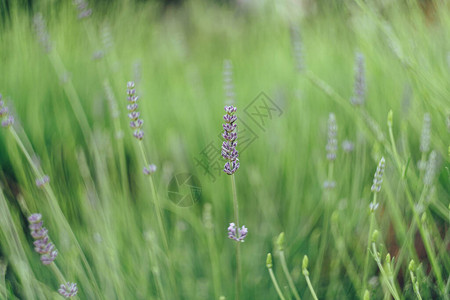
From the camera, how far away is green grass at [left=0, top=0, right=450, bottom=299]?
3.77 feet

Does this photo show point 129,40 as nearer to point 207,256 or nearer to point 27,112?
point 27,112

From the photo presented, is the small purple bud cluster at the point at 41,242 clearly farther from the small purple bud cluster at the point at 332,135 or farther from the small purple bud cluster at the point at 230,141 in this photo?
the small purple bud cluster at the point at 332,135

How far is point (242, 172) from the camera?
5.71 feet

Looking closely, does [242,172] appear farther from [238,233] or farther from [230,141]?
[230,141]

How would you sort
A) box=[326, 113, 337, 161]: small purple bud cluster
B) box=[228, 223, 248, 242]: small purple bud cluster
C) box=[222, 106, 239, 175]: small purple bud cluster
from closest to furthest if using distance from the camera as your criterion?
box=[222, 106, 239, 175]: small purple bud cluster → box=[228, 223, 248, 242]: small purple bud cluster → box=[326, 113, 337, 161]: small purple bud cluster

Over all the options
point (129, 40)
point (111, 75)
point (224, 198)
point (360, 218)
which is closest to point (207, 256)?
point (224, 198)

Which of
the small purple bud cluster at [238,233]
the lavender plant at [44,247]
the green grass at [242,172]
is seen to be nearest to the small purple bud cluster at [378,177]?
the green grass at [242,172]

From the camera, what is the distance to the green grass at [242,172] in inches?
45.3

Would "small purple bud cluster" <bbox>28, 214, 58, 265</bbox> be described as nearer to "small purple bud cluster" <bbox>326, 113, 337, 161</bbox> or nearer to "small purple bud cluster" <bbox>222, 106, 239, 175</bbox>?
"small purple bud cluster" <bbox>222, 106, 239, 175</bbox>

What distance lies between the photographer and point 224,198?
158 centimetres

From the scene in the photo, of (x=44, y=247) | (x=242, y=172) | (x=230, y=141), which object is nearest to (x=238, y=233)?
(x=230, y=141)

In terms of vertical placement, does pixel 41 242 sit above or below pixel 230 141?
below

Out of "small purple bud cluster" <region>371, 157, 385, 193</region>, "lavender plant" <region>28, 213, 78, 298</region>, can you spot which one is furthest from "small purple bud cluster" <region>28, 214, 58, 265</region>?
"small purple bud cluster" <region>371, 157, 385, 193</region>

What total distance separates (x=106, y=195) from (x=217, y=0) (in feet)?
18.6
